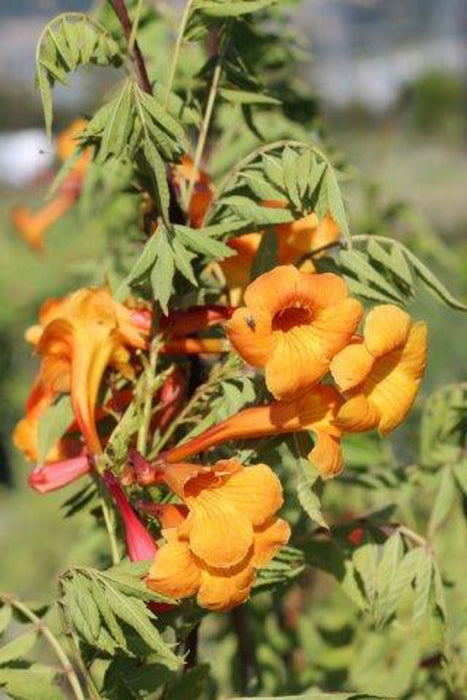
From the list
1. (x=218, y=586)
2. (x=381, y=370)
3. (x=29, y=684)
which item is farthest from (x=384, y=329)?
(x=29, y=684)

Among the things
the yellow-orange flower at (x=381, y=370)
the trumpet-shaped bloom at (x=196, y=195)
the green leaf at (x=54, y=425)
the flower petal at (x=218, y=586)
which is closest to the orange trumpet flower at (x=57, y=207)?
the trumpet-shaped bloom at (x=196, y=195)

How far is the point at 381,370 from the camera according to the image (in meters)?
1.13

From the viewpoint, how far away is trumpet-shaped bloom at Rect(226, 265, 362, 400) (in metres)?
1.04

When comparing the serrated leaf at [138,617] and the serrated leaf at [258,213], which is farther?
the serrated leaf at [258,213]

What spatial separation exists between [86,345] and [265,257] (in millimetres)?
210

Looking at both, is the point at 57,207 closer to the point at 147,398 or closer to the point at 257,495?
the point at 147,398

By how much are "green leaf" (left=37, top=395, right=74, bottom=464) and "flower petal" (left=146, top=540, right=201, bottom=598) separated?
0.28 m

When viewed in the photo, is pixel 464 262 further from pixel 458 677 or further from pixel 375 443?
pixel 458 677

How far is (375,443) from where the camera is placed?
5.87ft

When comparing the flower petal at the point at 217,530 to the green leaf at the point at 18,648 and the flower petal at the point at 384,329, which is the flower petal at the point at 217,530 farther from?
the green leaf at the point at 18,648

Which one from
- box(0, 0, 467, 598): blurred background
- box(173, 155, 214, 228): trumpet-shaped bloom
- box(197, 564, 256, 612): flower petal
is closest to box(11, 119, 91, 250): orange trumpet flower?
box(0, 0, 467, 598): blurred background

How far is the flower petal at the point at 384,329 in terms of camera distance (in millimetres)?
1077

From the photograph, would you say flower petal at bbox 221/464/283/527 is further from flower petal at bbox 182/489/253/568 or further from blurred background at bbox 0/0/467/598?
blurred background at bbox 0/0/467/598

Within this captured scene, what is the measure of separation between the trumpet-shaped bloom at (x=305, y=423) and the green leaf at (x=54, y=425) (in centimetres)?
22
